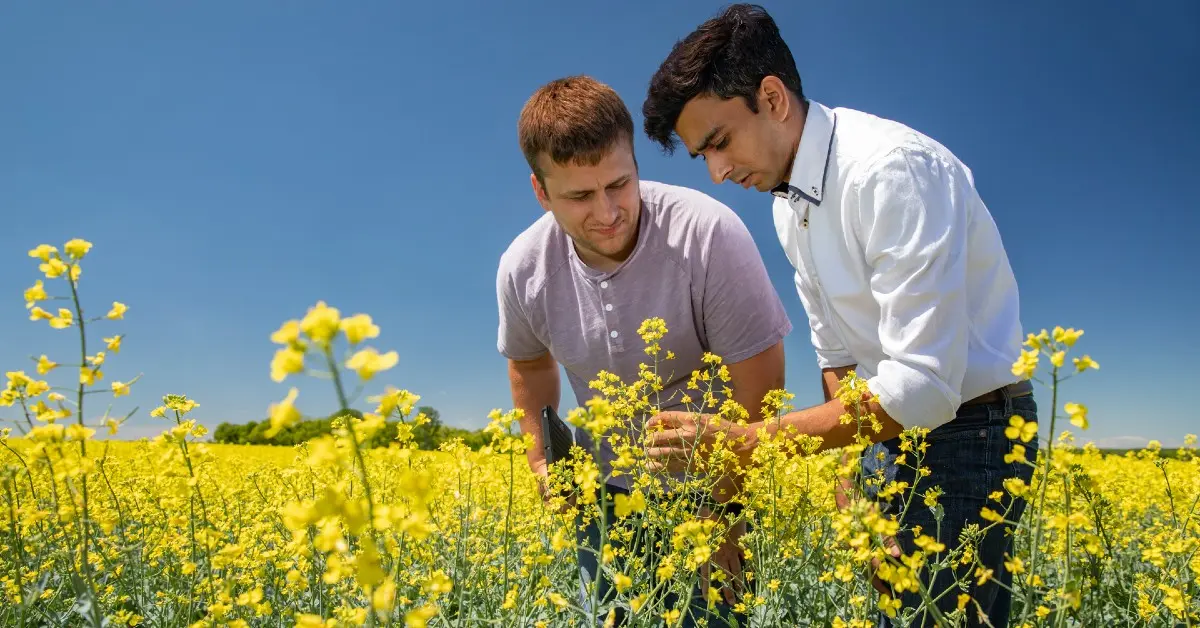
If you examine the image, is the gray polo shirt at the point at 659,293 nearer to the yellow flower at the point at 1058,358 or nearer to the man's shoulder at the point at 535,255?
the man's shoulder at the point at 535,255

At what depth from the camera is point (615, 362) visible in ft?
11.1

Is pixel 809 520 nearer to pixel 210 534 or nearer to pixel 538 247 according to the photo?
pixel 538 247

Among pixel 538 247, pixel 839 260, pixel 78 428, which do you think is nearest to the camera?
pixel 78 428

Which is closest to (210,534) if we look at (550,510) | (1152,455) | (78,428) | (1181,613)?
(78,428)

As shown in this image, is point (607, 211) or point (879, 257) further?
point (607, 211)

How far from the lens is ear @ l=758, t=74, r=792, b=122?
99.5 inches

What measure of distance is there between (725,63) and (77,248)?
204cm

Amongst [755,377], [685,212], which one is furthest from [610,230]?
[755,377]

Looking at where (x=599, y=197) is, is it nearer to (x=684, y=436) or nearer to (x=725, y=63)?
(x=725, y=63)

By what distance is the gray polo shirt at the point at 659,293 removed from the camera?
3.11 meters

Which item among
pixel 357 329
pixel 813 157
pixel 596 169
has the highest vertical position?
pixel 596 169

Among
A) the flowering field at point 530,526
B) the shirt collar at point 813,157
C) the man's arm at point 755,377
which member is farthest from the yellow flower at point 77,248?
the man's arm at point 755,377

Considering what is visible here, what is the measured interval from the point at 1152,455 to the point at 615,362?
2.32m

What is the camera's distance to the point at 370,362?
102cm
